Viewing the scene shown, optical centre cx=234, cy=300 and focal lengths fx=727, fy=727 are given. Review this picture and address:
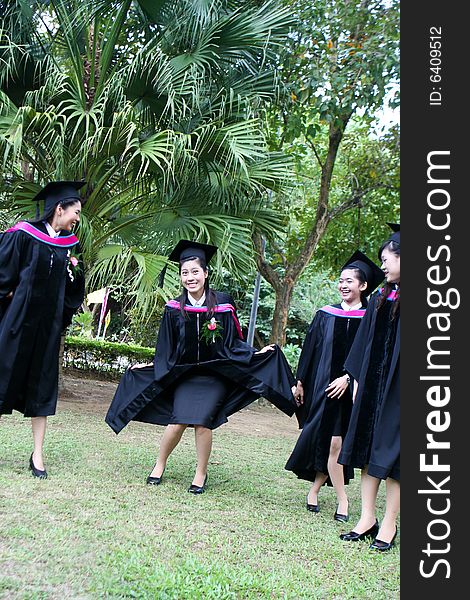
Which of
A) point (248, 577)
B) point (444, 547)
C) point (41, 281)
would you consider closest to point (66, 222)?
point (41, 281)

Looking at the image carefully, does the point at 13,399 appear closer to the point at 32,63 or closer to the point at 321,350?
the point at 321,350

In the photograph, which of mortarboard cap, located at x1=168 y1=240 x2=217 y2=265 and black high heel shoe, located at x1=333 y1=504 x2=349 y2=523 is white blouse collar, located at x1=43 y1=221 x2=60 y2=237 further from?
black high heel shoe, located at x1=333 y1=504 x2=349 y2=523

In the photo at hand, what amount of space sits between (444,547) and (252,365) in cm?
314

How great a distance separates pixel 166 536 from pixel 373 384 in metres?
1.58

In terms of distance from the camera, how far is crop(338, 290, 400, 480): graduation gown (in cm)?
433

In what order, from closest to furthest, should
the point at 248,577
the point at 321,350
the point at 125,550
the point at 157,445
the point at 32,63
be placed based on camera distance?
the point at 248,577 → the point at 125,550 → the point at 321,350 → the point at 157,445 → the point at 32,63

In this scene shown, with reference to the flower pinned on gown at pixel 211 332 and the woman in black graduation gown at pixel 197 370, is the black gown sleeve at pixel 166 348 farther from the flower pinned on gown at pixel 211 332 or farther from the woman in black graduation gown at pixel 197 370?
the flower pinned on gown at pixel 211 332

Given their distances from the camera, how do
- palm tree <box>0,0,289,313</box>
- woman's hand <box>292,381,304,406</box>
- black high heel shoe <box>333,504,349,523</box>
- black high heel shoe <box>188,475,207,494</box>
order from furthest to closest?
palm tree <box>0,0,289,313</box>, woman's hand <box>292,381,304,406</box>, black high heel shoe <box>188,475,207,494</box>, black high heel shoe <box>333,504,349,523</box>

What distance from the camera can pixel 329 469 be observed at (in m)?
5.32

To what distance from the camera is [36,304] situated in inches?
214

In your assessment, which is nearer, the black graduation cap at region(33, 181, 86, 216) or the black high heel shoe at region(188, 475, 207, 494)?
the black graduation cap at region(33, 181, 86, 216)

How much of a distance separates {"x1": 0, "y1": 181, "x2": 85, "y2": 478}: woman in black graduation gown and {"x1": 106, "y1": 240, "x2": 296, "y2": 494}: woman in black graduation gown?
68 centimetres

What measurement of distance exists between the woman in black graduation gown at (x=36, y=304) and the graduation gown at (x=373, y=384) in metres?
2.29

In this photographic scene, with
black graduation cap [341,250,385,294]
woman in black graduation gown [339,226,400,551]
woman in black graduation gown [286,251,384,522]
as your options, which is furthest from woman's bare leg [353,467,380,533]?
black graduation cap [341,250,385,294]
